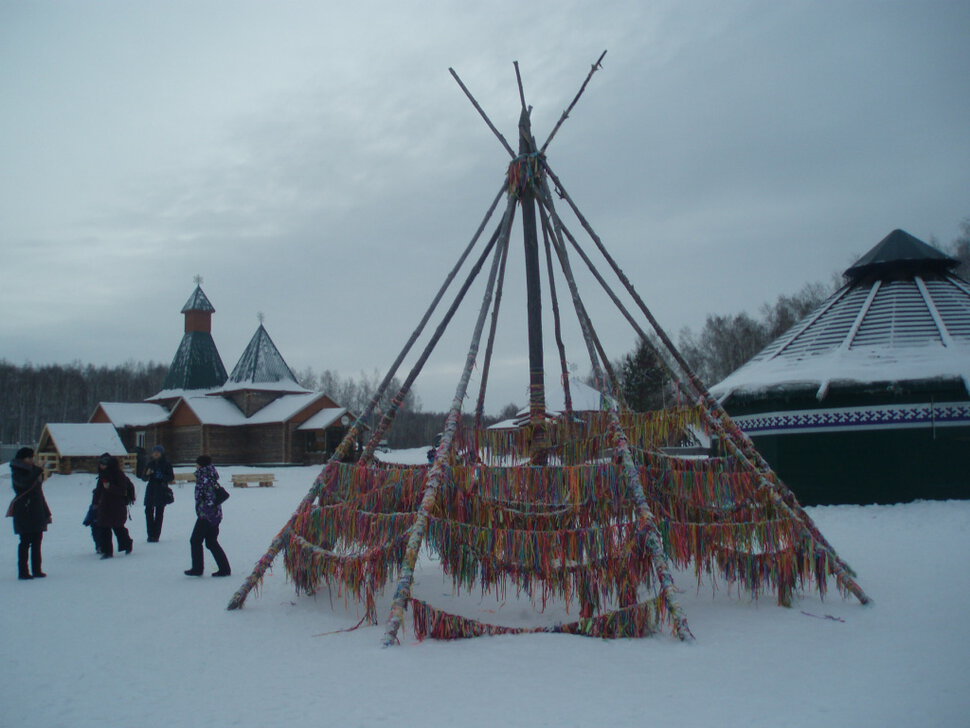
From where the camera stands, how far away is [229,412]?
31.2m

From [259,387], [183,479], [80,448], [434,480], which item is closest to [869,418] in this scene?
[434,480]

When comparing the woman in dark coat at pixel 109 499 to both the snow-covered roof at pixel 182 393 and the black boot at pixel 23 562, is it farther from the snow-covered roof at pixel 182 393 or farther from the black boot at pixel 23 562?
the snow-covered roof at pixel 182 393

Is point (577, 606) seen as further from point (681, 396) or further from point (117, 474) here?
point (117, 474)

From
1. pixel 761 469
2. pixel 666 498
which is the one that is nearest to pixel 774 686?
pixel 666 498

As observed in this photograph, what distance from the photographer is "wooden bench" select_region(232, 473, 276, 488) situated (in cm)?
2106

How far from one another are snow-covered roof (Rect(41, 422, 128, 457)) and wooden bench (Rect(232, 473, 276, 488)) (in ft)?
21.8

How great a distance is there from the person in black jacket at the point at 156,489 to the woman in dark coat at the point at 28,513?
7.29ft

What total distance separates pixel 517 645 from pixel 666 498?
2014mm

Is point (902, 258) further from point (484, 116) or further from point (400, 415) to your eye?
point (400, 415)

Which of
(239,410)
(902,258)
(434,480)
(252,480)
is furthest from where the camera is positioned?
(239,410)

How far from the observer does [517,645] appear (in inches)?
187

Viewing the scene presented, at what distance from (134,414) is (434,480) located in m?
32.0

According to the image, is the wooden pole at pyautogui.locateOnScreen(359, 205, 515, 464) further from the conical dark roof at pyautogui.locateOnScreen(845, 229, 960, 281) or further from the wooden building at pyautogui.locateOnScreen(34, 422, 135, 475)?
the wooden building at pyautogui.locateOnScreen(34, 422, 135, 475)

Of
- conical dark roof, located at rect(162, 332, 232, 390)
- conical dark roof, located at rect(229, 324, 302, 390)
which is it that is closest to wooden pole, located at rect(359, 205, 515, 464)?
Answer: conical dark roof, located at rect(229, 324, 302, 390)
